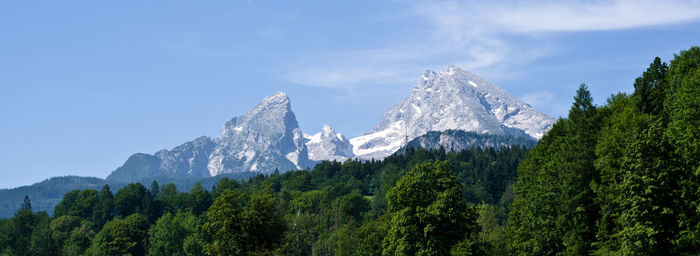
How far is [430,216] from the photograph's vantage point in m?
77.0

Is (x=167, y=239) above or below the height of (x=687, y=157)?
below

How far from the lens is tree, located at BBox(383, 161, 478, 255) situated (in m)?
77.1

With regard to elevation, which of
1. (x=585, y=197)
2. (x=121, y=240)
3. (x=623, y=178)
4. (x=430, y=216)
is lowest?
(x=430, y=216)

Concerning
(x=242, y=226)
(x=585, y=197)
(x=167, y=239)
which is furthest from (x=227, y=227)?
(x=167, y=239)

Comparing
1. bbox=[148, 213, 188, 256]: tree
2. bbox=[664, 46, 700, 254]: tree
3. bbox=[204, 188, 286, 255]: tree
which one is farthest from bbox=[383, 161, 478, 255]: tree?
bbox=[148, 213, 188, 256]: tree

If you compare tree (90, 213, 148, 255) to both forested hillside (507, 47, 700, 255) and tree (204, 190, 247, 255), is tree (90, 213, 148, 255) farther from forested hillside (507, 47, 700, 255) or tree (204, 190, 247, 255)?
tree (204, 190, 247, 255)

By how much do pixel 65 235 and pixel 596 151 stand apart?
165 meters

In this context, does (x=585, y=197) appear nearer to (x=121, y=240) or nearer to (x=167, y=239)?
(x=167, y=239)

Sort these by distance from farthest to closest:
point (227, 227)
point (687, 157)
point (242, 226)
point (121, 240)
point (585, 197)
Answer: point (121, 240) < point (585, 197) < point (242, 226) < point (227, 227) < point (687, 157)

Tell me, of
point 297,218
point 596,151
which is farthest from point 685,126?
point 297,218

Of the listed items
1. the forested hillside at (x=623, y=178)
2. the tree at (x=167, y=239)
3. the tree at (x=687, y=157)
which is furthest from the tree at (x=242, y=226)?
the tree at (x=167, y=239)

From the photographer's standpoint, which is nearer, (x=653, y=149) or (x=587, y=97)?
(x=653, y=149)

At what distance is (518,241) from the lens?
269 ft

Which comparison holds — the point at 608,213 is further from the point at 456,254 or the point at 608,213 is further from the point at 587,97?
the point at 587,97
